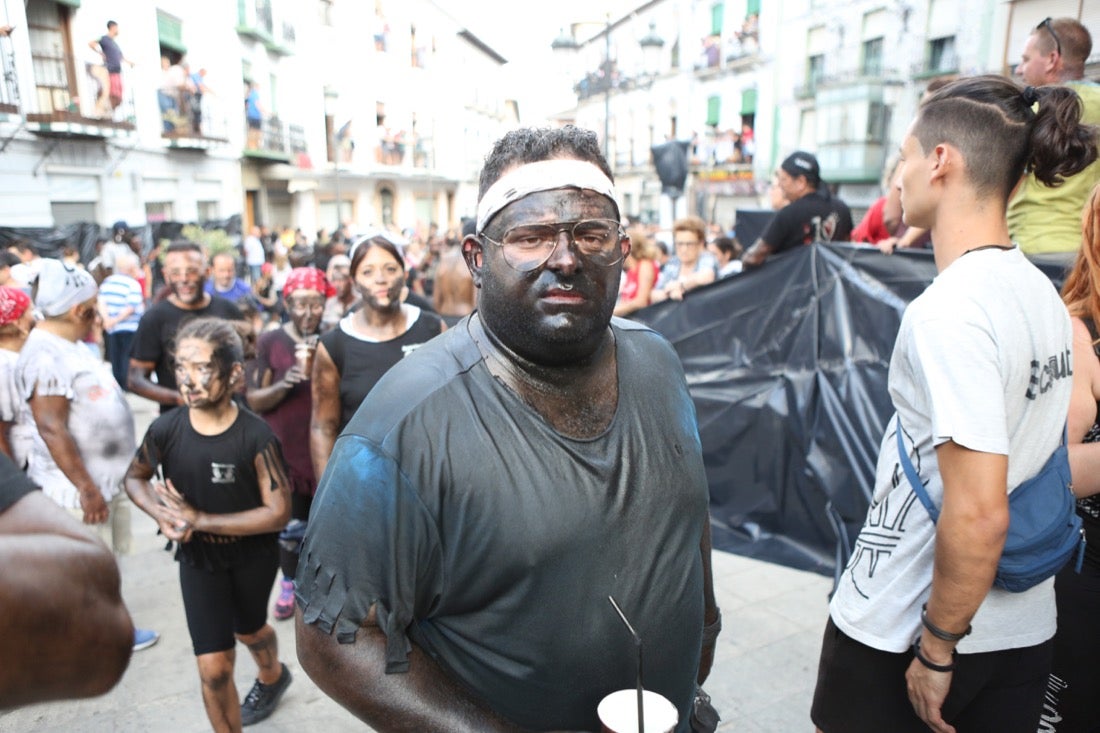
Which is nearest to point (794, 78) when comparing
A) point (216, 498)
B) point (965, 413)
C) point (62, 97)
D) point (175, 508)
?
point (62, 97)

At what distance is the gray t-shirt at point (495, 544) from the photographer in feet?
4.17

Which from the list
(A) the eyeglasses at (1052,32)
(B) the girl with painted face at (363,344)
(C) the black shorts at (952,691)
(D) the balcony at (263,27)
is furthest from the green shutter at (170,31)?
(C) the black shorts at (952,691)

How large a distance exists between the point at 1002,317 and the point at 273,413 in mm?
3350

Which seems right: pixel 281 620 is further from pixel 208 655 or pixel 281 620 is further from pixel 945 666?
pixel 945 666

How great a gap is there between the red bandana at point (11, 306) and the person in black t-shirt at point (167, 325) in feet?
2.54

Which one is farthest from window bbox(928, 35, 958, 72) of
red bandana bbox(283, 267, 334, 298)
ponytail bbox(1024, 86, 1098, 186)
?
ponytail bbox(1024, 86, 1098, 186)

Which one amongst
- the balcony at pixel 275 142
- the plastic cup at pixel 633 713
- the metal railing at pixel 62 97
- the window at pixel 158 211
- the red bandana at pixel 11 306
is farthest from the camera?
the balcony at pixel 275 142

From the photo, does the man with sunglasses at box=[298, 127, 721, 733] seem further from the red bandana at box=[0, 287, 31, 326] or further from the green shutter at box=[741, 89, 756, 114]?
the green shutter at box=[741, 89, 756, 114]

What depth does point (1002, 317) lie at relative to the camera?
160 cm

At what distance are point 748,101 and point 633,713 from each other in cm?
3181

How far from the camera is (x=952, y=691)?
70.1 inches

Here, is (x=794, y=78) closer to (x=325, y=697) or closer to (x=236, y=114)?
(x=236, y=114)

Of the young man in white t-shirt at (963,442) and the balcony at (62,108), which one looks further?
the balcony at (62,108)

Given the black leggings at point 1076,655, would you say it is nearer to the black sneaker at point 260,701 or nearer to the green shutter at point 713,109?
the black sneaker at point 260,701
